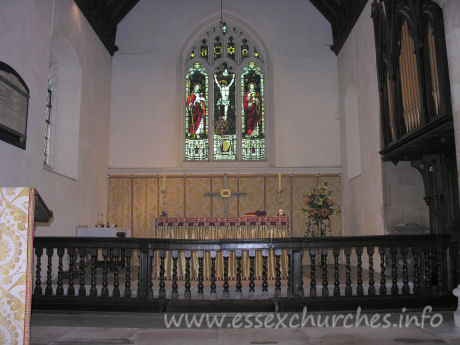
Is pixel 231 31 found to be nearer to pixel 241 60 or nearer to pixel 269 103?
pixel 241 60

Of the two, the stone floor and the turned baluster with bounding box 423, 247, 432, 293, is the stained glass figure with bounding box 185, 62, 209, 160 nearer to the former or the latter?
the turned baluster with bounding box 423, 247, 432, 293

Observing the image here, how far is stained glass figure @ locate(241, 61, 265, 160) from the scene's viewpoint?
1162cm

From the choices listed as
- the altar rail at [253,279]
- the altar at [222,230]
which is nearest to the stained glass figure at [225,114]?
the altar at [222,230]

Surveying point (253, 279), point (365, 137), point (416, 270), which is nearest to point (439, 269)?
point (416, 270)

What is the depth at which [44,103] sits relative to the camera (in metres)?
6.98

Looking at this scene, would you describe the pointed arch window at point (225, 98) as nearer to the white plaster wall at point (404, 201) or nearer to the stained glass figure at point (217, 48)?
the stained glass figure at point (217, 48)

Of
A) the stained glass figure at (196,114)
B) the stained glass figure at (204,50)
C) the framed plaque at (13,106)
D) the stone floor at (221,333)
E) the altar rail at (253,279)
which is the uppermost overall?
the stained glass figure at (204,50)

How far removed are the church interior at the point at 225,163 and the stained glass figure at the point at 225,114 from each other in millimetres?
55

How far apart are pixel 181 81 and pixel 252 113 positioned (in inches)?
80.4

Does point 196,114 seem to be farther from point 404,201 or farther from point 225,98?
point 404,201

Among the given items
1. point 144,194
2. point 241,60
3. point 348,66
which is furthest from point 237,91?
point 144,194

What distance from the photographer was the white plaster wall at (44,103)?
5.95m

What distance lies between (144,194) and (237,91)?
362 cm

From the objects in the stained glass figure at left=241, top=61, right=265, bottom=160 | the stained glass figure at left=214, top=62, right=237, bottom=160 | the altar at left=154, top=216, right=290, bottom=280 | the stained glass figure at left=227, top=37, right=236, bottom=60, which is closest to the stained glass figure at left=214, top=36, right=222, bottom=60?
the stained glass figure at left=227, top=37, right=236, bottom=60
